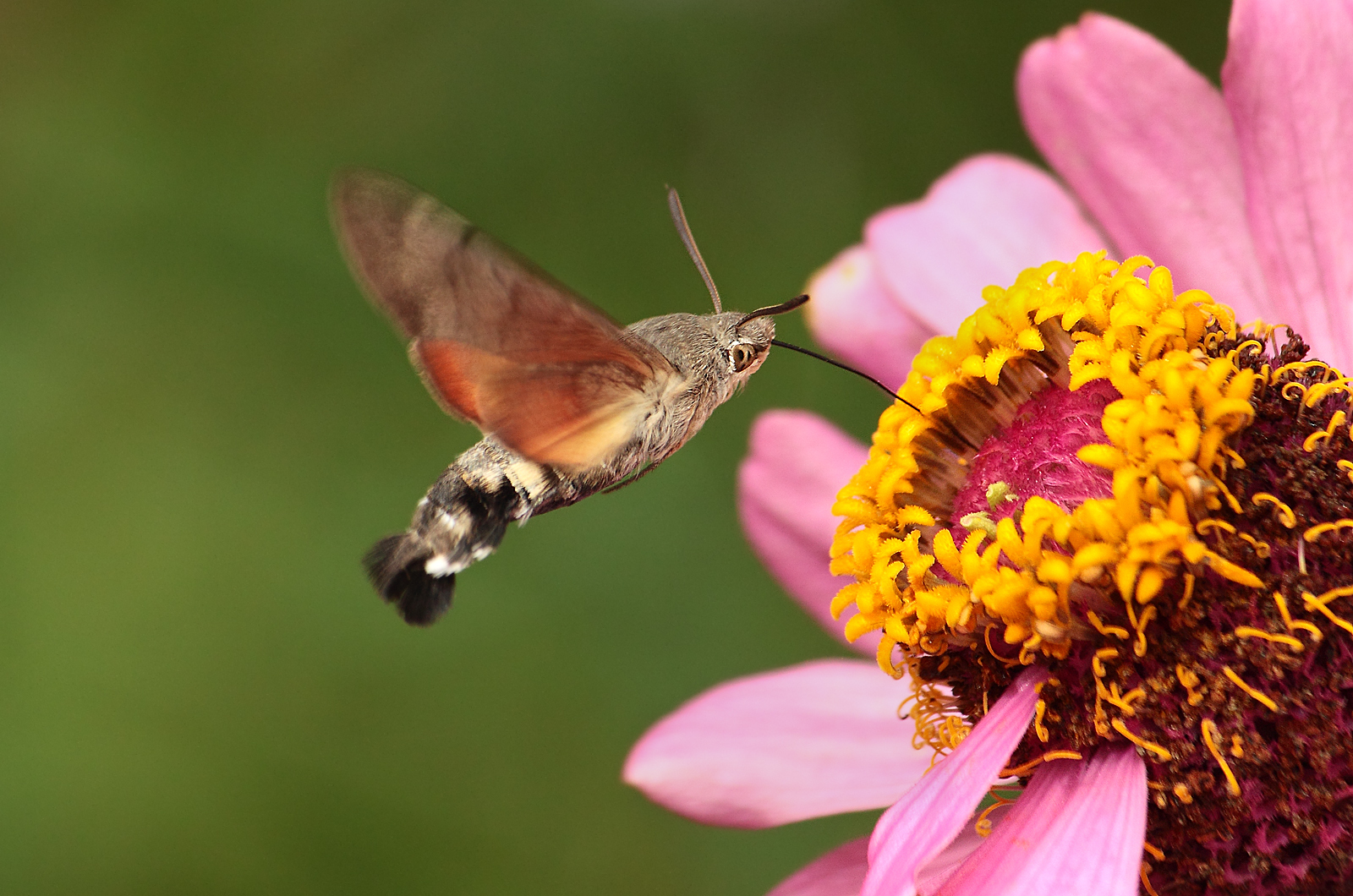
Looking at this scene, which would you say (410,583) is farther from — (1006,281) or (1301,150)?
(1301,150)

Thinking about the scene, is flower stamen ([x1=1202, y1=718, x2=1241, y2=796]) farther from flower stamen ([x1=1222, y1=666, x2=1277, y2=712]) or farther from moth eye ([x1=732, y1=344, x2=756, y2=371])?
moth eye ([x1=732, y1=344, x2=756, y2=371])

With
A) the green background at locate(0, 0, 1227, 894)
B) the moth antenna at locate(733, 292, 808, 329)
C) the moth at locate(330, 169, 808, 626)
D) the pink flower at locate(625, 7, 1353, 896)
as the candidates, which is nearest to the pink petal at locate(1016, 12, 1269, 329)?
the pink flower at locate(625, 7, 1353, 896)

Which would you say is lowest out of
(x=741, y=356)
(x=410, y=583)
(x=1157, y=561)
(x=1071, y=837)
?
(x=1071, y=837)

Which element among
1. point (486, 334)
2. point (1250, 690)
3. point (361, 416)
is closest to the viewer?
point (1250, 690)

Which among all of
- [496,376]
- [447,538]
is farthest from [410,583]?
[496,376]

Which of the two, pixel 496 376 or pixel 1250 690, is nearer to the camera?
pixel 1250 690

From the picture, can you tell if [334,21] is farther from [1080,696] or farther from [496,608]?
[1080,696]

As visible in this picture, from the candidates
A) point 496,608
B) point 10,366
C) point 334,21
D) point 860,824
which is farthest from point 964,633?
point 334,21
